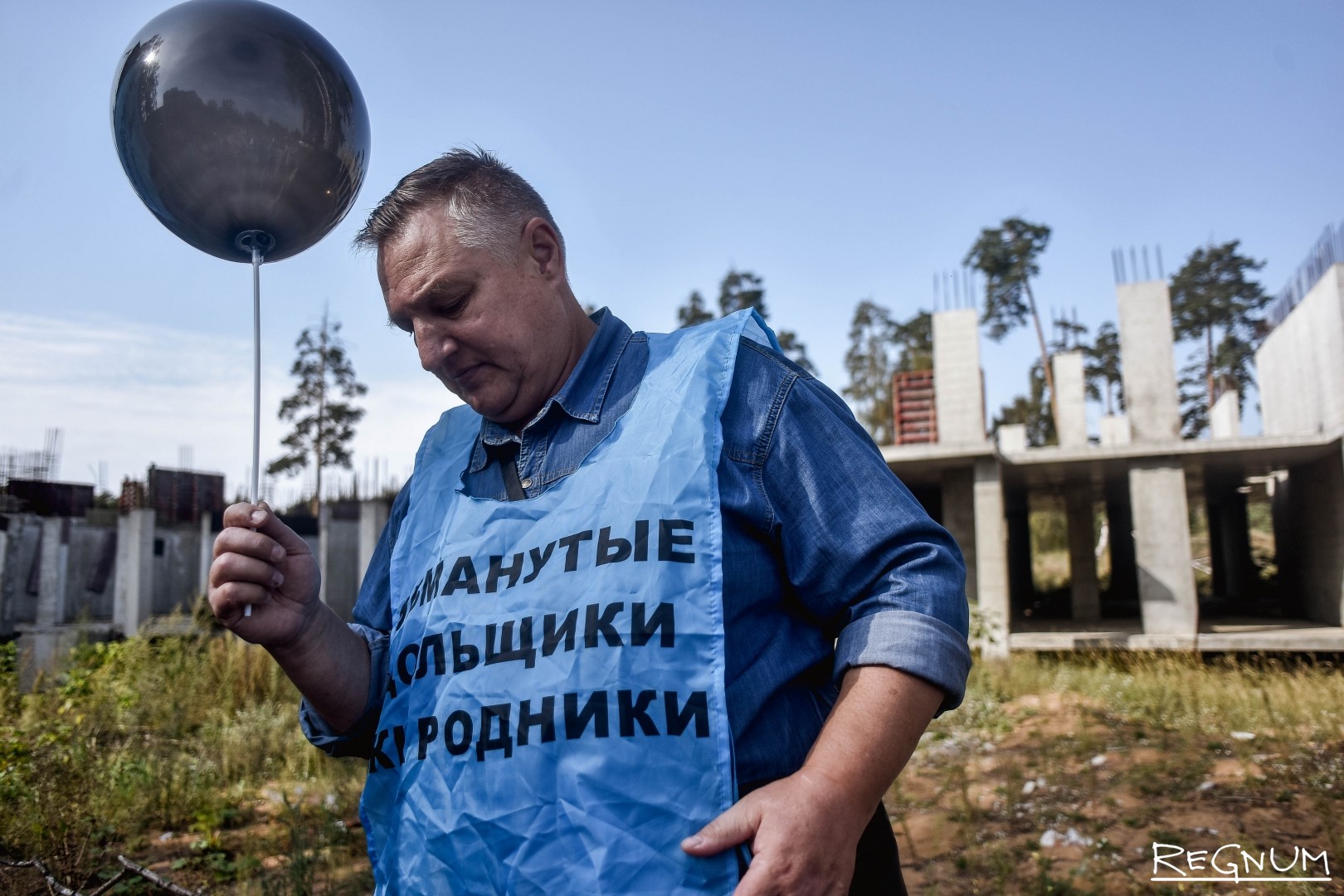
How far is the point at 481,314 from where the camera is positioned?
1601mm

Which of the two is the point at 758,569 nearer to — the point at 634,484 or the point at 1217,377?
the point at 634,484

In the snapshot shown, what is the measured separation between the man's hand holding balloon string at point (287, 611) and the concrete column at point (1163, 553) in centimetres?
1290

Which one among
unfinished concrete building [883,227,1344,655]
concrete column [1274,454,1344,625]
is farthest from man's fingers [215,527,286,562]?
concrete column [1274,454,1344,625]

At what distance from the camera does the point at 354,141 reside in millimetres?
1871

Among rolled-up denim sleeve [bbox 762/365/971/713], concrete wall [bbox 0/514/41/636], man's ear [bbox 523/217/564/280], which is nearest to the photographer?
rolled-up denim sleeve [bbox 762/365/971/713]

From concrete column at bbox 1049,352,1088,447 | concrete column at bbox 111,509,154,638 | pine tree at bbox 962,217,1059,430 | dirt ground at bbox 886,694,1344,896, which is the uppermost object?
pine tree at bbox 962,217,1059,430

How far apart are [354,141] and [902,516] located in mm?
1393

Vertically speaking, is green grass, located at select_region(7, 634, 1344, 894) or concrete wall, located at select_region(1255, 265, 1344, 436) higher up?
concrete wall, located at select_region(1255, 265, 1344, 436)

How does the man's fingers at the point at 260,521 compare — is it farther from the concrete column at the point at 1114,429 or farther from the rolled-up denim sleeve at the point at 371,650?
the concrete column at the point at 1114,429

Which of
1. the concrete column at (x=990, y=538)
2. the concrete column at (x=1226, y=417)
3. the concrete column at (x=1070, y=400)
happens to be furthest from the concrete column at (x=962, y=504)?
the concrete column at (x=1226, y=417)

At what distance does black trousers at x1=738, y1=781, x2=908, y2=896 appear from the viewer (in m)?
1.42

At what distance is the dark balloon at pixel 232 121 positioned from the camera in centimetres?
Answer: 165

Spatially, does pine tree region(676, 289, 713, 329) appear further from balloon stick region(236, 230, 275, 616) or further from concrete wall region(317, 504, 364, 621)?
balloon stick region(236, 230, 275, 616)

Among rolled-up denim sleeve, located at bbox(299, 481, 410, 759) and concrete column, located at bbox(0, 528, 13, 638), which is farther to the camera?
concrete column, located at bbox(0, 528, 13, 638)
